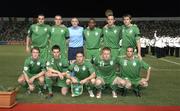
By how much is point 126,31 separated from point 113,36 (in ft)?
1.12

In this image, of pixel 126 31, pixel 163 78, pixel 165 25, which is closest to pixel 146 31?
pixel 165 25

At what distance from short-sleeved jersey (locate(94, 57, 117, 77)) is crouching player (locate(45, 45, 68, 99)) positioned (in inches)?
30.1

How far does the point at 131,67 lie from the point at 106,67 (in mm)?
564

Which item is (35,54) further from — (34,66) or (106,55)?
(106,55)

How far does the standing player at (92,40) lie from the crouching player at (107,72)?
806 mm

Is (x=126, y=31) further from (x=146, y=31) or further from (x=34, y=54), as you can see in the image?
(x=146, y=31)

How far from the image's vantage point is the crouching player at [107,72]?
32.4ft

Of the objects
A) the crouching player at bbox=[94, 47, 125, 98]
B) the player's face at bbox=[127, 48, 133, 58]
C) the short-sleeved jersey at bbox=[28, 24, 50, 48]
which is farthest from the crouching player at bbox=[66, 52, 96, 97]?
the short-sleeved jersey at bbox=[28, 24, 50, 48]

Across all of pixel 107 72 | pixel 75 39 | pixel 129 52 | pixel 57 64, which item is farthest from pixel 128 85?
pixel 75 39

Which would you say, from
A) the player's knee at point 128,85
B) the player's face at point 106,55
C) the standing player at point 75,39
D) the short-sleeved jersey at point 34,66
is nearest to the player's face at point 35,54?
the short-sleeved jersey at point 34,66

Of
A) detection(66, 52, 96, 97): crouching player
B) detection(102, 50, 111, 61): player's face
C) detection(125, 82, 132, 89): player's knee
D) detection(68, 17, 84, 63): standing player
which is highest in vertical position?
detection(68, 17, 84, 63): standing player

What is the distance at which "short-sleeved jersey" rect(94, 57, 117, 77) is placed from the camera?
10086 mm

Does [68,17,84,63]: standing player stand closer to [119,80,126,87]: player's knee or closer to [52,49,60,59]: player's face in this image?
[52,49,60,59]: player's face

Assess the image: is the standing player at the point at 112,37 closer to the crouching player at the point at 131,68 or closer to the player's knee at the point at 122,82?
the crouching player at the point at 131,68
